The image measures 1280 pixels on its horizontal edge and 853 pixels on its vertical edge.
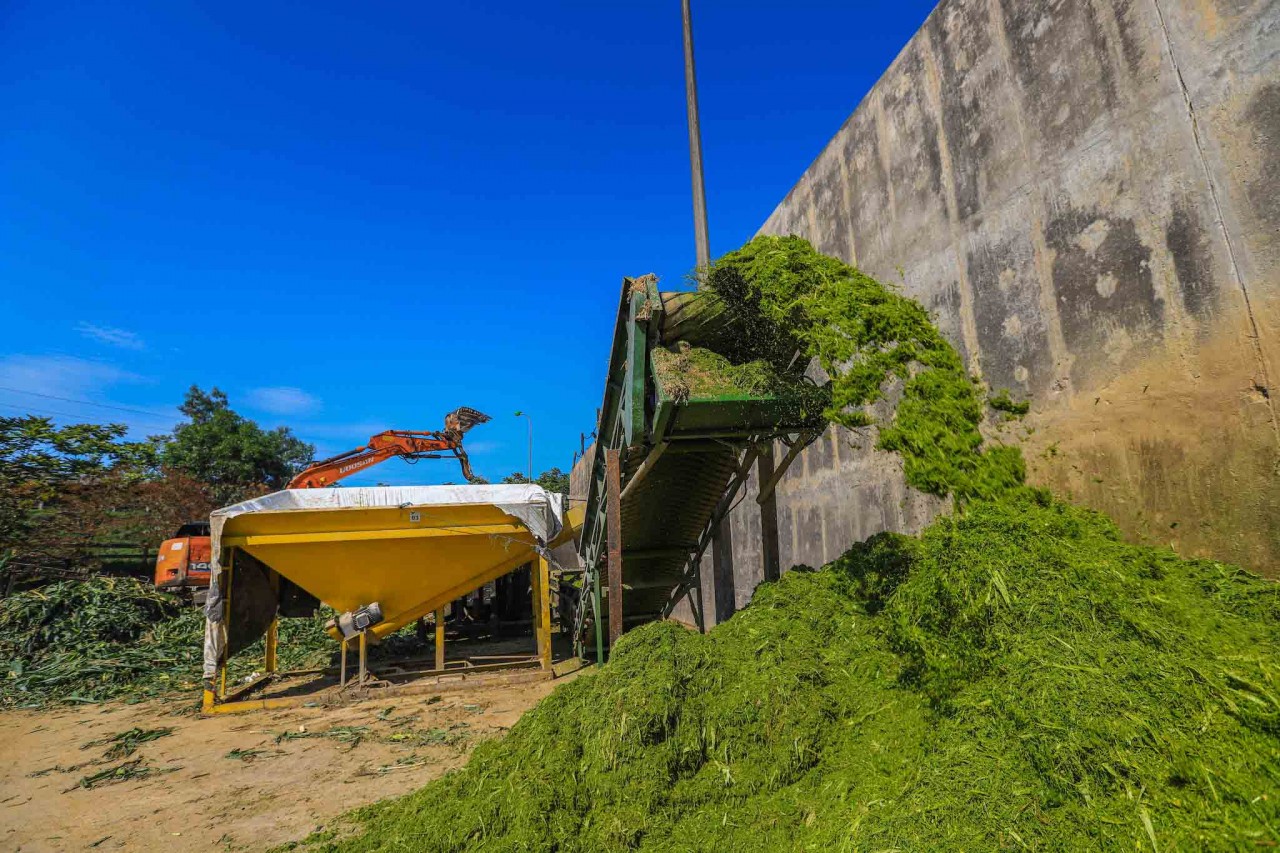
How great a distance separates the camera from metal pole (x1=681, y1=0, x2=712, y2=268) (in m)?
9.57

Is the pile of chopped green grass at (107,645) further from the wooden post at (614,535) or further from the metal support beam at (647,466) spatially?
the metal support beam at (647,466)

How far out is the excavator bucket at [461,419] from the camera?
1247cm

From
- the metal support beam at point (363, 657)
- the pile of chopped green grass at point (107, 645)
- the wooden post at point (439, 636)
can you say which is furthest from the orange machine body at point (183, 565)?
the wooden post at point (439, 636)

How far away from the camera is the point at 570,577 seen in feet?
34.0

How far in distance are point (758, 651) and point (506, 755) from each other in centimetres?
140

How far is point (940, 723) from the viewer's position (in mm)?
2438

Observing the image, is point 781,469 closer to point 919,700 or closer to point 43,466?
point 919,700

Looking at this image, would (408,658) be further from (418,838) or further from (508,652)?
(418,838)

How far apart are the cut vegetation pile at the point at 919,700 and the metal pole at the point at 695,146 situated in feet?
19.3

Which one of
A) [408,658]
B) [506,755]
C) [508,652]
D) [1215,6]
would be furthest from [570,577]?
[1215,6]

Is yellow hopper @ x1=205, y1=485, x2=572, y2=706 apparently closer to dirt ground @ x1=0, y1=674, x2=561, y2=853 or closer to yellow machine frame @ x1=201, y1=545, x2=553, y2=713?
yellow machine frame @ x1=201, y1=545, x2=553, y2=713

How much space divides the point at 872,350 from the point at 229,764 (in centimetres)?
574

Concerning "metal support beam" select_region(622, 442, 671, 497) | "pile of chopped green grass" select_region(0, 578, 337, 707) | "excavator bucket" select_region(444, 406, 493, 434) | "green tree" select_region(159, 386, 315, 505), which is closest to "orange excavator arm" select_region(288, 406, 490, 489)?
"excavator bucket" select_region(444, 406, 493, 434)

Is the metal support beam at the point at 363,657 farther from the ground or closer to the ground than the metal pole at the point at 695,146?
closer to the ground
